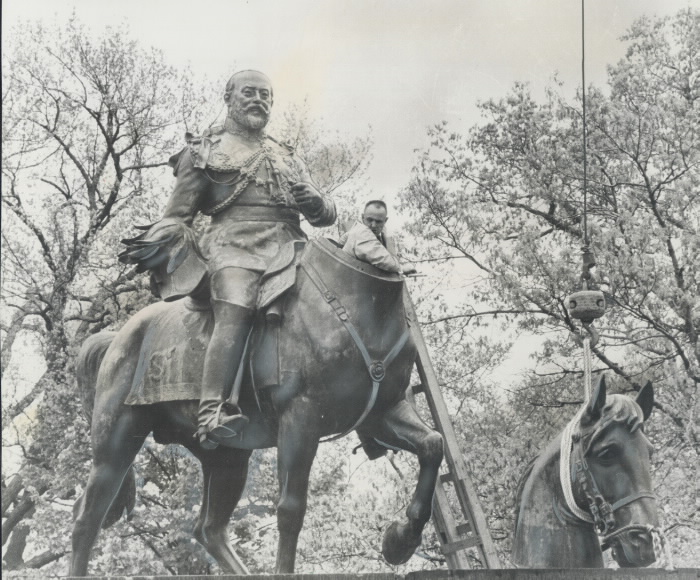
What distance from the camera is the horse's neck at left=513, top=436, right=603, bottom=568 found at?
21.3ft

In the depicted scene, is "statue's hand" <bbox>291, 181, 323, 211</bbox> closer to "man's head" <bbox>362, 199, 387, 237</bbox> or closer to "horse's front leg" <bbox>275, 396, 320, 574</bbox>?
"man's head" <bbox>362, 199, 387, 237</bbox>

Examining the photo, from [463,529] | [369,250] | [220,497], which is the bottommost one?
[463,529]

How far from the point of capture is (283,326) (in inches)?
279

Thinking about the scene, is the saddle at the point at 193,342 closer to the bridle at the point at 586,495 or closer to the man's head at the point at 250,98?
the man's head at the point at 250,98

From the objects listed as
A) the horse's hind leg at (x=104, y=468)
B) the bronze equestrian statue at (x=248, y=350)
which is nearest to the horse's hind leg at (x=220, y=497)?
the bronze equestrian statue at (x=248, y=350)

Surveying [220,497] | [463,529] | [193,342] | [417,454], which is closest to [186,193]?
[193,342]

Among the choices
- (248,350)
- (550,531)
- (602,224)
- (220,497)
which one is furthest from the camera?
(602,224)

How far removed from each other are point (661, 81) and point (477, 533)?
1177cm

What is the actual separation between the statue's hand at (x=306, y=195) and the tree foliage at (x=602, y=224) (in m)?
8.49

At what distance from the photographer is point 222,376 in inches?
271

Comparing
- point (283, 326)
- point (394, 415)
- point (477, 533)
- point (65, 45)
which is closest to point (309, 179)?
point (283, 326)

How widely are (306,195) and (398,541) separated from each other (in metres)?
1.99

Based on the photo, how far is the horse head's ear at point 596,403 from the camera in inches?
250

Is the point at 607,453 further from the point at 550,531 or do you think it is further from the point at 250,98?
the point at 250,98
